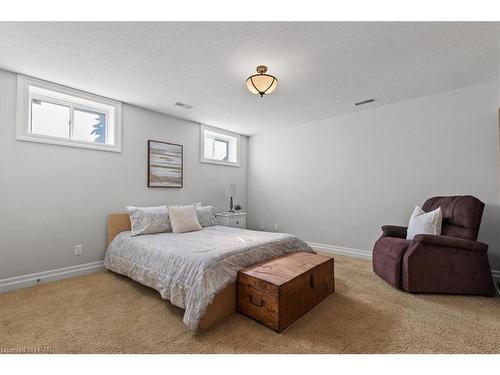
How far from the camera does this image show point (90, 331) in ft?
5.79

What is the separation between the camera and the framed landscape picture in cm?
376

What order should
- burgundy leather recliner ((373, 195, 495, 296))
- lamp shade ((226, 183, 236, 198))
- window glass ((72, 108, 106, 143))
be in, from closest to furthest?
burgundy leather recliner ((373, 195, 495, 296)) → window glass ((72, 108, 106, 143)) → lamp shade ((226, 183, 236, 198))

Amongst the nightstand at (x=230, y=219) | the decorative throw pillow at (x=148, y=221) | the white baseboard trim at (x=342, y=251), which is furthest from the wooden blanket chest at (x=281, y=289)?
the nightstand at (x=230, y=219)

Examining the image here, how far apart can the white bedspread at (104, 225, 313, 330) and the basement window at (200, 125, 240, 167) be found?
2.00 m

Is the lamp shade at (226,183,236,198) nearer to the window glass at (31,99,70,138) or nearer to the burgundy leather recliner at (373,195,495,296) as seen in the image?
the window glass at (31,99,70,138)

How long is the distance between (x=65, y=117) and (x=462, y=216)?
488 cm

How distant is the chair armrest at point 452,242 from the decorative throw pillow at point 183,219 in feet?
8.80

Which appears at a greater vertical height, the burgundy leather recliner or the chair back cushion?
the chair back cushion

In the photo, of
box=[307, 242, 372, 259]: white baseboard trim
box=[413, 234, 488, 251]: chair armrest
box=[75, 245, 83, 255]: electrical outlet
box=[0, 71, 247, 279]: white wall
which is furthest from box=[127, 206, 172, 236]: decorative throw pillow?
box=[413, 234, 488, 251]: chair armrest

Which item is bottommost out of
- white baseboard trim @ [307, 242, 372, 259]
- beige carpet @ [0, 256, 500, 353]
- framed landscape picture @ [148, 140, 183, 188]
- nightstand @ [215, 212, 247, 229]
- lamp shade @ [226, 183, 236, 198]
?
beige carpet @ [0, 256, 500, 353]

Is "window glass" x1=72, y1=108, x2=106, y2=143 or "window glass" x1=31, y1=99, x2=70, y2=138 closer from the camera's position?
"window glass" x1=31, y1=99, x2=70, y2=138

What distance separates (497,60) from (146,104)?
13.8ft

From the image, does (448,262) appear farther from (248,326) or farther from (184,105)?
(184,105)
